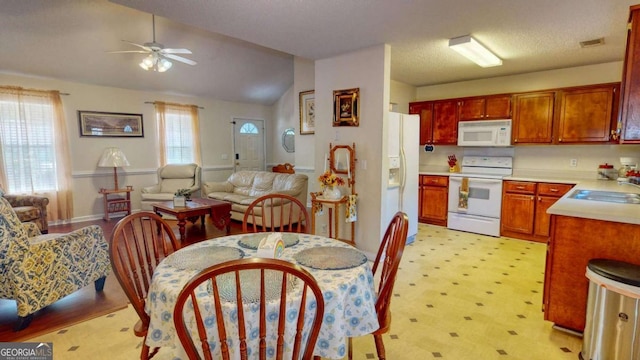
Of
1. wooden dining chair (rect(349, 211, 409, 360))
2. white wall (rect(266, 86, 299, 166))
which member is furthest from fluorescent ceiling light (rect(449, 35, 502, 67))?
white wall (rect(266, 86, 299, 166))

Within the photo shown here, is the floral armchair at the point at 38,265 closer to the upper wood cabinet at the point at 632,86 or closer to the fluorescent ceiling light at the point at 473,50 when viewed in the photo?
the fluorescent ceiling light at the point at 473,50

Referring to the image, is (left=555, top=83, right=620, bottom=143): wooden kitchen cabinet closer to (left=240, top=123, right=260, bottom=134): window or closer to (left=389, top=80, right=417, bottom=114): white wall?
(left=389, top=80, right=417, bottom=114): white wall

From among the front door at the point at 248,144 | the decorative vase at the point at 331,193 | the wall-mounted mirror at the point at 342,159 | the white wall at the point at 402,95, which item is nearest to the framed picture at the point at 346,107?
the wall-mounted mirror at the point at 342,159

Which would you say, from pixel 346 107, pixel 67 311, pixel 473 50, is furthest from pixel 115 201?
pixel 473 50

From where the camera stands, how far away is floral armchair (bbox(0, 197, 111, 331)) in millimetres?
2158

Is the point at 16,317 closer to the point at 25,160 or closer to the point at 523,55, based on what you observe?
the point at 25,160

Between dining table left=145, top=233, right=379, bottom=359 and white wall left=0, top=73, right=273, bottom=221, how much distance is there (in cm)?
516

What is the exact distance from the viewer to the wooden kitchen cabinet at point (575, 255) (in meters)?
2.01

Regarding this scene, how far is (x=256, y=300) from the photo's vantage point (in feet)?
3.80

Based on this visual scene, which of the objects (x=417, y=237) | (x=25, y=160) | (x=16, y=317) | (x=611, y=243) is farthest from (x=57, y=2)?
(x=611, y=243)

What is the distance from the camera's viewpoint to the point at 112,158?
5.50m

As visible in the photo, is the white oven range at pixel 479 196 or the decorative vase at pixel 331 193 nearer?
the decorative vase at pixel 331 193

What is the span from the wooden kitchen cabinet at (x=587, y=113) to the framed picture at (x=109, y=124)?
6.97 meters

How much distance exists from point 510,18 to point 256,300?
9.80 ft
